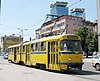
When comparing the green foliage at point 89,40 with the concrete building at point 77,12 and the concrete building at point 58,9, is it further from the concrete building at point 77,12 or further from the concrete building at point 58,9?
the concrete building at point 77,12

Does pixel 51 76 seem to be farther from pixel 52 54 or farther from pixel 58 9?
pixel 58 9

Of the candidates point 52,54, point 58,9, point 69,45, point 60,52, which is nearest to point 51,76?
point 60,52

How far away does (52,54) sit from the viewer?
21344 mm

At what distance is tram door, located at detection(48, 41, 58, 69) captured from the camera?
68.2 ft

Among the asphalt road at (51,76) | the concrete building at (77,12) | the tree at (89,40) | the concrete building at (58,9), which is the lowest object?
the asphalt road at (51,76)

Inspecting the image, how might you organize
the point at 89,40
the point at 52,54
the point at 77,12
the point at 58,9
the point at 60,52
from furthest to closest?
the point at 77,12, the point at 89,40, the point at 58,9, the point at 52,54, the point at 60,52

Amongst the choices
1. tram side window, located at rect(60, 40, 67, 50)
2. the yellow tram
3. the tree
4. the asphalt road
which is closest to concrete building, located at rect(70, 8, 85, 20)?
the tree

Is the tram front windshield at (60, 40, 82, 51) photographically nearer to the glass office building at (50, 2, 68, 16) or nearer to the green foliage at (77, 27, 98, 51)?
the glass office building at (50, 2, 68, 16)

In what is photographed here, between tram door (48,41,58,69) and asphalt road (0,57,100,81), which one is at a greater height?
tram door (48,41,58,69)

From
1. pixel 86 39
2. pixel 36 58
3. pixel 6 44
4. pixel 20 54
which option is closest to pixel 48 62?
pixel 36 58

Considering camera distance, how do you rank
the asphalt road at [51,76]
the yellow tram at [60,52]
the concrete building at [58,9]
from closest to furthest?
the asphalt road at [51,76]
the yellow tram at [60,52]
the concrete building at [58,9]

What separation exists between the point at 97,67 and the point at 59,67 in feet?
14.6

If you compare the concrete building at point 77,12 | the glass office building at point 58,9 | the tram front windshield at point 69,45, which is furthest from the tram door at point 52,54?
the concrete building at point 77,12

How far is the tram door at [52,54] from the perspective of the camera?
2078 centimetres
